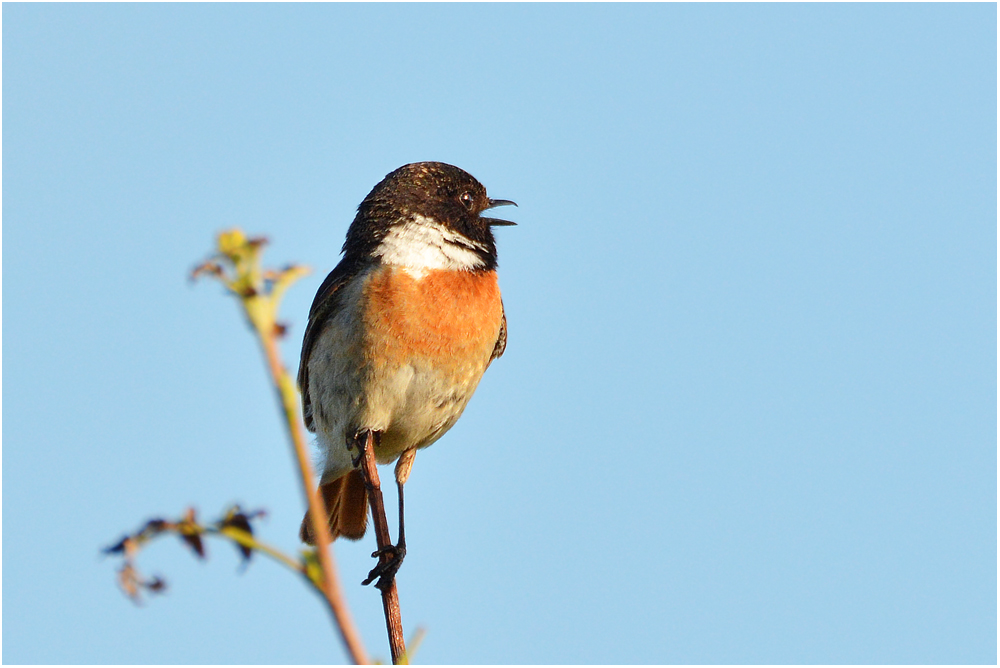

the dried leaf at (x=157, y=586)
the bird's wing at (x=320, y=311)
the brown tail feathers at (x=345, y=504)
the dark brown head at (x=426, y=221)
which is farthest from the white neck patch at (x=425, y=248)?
the dried leaf at (x=157, y=586)

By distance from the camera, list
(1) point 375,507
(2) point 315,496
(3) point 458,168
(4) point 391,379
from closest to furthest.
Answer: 1. (2) point 315,496
2. (1) point 375,507
3. (4) point 391,379
4. (3) point 458,168

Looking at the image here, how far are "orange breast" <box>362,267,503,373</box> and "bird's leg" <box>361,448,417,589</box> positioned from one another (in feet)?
2.80

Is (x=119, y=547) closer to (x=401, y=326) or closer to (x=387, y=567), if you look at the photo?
(x=387, y=567)

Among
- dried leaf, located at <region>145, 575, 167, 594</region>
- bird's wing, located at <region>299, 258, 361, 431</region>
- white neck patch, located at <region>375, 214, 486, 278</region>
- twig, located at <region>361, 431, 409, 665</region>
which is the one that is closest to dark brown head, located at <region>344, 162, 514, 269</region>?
white neck patch, located at <region>375, 214, 486, 278</region>

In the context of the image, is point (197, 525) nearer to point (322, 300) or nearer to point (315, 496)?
point (315, 496)

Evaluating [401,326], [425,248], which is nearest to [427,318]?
[401,326]

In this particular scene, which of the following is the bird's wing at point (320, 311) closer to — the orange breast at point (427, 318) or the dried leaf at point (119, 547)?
the orange breast at point (427, 318)

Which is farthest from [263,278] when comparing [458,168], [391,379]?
[458,168]

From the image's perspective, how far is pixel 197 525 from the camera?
1.51 m

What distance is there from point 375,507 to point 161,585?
7.64 feet

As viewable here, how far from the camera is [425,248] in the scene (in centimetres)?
629

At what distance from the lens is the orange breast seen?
19.0ft

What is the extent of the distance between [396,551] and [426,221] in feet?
8.10

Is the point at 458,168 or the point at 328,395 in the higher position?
the point at 458,168
